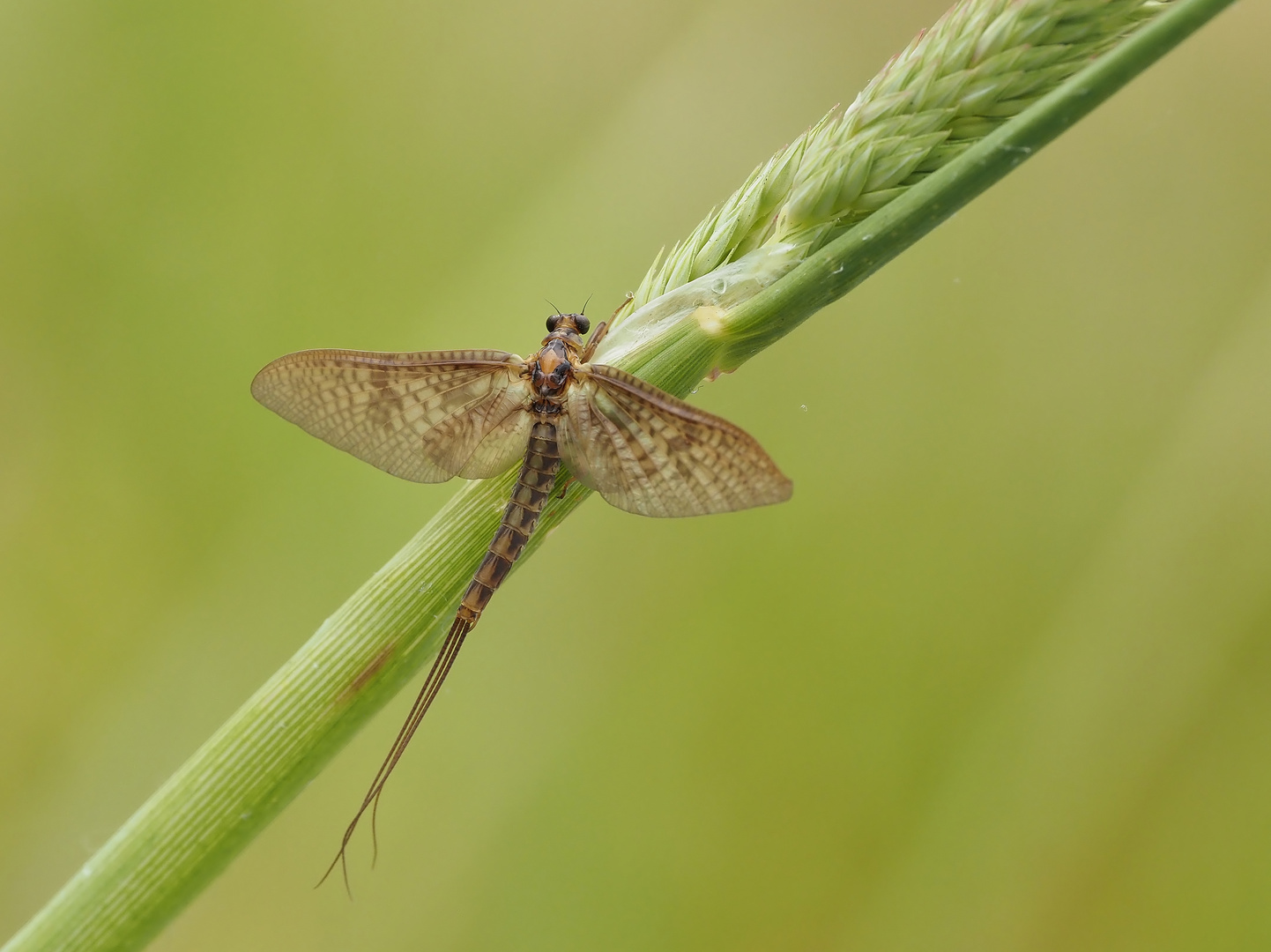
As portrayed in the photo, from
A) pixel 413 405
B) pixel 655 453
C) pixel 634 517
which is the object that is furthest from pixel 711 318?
pixel 634 517

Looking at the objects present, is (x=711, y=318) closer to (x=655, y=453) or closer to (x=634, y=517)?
(x=655, y=453)

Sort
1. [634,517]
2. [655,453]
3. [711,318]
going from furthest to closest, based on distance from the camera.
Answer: [634,517] < [655,453] < [711,318]

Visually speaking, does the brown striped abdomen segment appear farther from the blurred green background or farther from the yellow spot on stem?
the blurred green background

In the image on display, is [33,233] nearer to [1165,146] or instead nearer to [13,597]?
[13,597]

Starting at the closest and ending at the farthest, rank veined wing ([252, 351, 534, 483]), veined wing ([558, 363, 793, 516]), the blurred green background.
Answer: veined wing ([558, 363, 793, 516]), veined wing ([252, 351, 534, 483]), the blurred green background

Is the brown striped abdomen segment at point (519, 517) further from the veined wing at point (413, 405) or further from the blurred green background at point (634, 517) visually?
the blurred green background at point (634, 517)

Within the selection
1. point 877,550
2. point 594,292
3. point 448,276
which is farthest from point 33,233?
point 877,550

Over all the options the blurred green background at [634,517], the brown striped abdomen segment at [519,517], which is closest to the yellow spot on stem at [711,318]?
the brown striped abdomen segment at [519,517]

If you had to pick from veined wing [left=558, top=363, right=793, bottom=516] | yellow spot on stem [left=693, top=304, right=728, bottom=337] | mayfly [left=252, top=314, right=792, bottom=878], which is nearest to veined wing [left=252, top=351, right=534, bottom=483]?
mayfly [left=252, top=314, right=792, bottom=878]
